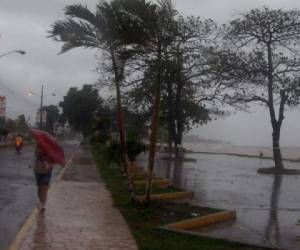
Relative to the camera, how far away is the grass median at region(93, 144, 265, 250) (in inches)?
349

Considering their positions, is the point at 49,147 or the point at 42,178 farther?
the point at 42,178

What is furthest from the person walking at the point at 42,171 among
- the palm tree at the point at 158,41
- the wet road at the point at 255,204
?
the wet road at the point at 255,204

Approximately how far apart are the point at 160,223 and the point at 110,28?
3970mm

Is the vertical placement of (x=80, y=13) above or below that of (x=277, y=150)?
above

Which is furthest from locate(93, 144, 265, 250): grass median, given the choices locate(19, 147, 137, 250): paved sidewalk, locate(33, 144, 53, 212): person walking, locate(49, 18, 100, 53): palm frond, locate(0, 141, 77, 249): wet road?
locate(49, 18, 100, 53): palm frond

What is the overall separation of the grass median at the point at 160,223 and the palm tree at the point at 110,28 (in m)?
1.60

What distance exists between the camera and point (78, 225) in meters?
10.4

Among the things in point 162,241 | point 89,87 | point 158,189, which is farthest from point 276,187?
point 89,87

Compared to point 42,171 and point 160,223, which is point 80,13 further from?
point 160,223

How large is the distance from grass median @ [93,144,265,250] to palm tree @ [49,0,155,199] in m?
1.60

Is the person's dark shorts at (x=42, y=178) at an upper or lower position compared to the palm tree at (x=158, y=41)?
lower

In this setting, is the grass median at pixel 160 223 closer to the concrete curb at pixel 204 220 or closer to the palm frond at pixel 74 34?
the concrete curb at pixel 204 220

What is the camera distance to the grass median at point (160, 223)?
8.86m

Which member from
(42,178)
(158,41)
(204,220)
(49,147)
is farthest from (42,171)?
(158,41)
